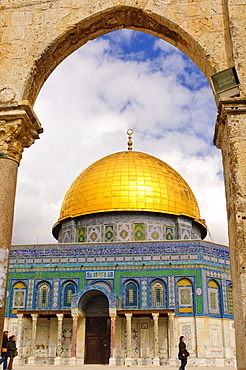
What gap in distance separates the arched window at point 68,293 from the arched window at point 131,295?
2.41 meters

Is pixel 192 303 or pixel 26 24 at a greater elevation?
pixel 26 24

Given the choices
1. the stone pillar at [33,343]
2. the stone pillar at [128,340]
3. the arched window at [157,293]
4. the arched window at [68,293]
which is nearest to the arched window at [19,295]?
the stone pillar at [33,343]

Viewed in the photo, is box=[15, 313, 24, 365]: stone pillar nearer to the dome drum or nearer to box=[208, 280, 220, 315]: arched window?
the dome drum

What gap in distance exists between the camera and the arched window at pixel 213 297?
20578 millimetres

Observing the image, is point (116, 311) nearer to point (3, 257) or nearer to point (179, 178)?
point (179, 178)

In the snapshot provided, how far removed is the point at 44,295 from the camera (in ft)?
70.2

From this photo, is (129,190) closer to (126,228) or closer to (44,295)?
(126,228)

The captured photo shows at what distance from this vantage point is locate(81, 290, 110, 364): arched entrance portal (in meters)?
20.2

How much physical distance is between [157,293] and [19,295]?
6.35 m

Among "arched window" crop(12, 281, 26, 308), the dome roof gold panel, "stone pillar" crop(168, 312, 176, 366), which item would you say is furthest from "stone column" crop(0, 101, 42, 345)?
the dome roof gold panel

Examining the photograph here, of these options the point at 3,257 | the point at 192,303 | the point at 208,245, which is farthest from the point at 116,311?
the point at 3,257

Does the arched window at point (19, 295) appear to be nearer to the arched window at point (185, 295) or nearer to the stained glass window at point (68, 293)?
the stained glass window at point (68, 293)

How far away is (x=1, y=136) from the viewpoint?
19.2ft

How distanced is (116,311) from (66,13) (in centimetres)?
1543
